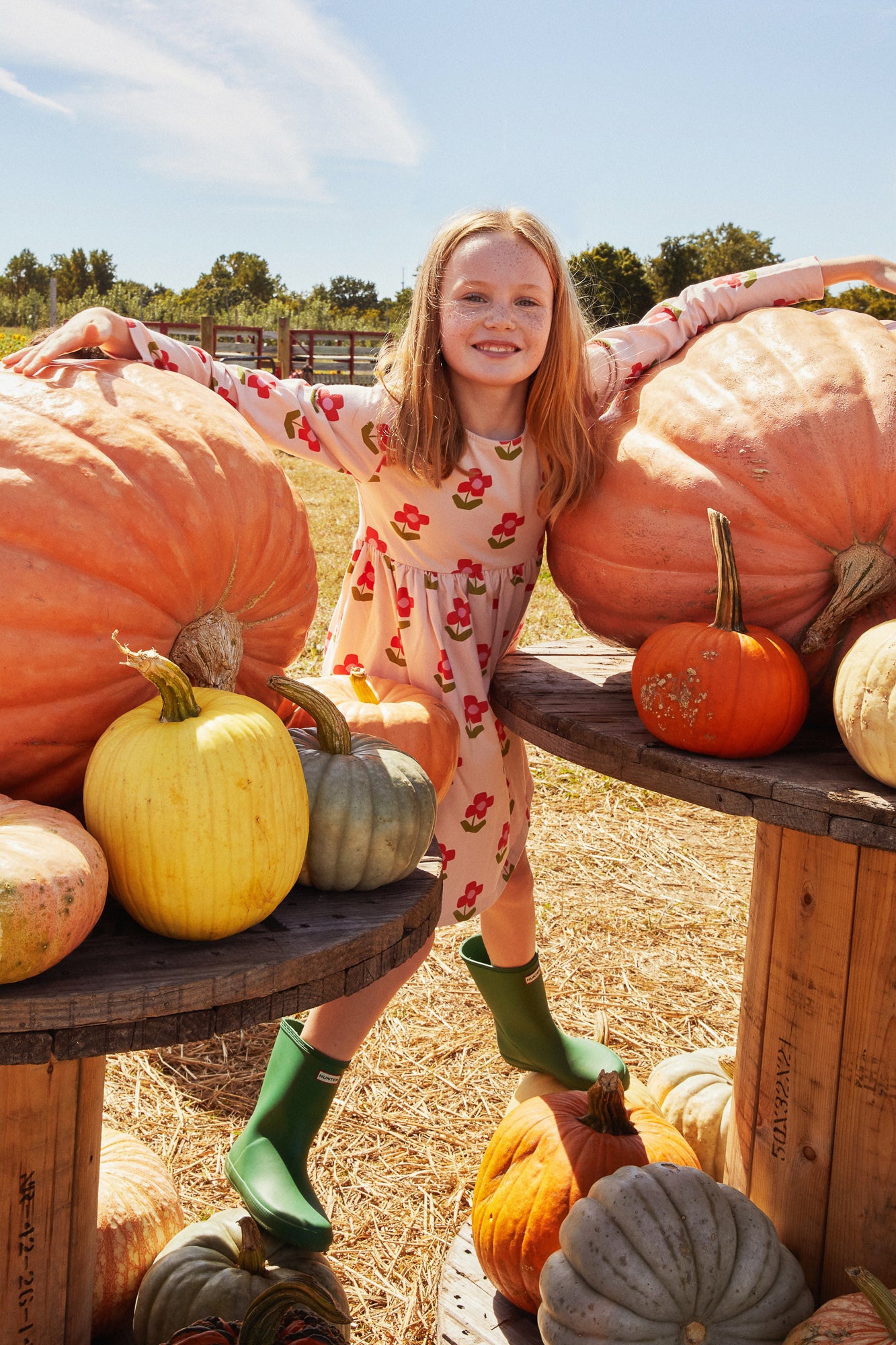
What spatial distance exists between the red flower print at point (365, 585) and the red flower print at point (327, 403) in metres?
0.39

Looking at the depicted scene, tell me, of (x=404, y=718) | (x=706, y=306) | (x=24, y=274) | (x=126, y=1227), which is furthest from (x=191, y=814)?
(x=24, y=274)

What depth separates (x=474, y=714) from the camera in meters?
2.43

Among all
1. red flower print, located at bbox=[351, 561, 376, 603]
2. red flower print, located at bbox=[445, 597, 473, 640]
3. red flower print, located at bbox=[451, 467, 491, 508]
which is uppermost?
red flower print, located at bbox=[451, 467, 491, 508]

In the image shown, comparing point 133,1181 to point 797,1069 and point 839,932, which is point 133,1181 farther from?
point 839,932

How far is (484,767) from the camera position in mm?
2461

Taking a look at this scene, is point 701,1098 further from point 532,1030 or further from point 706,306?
point 706,306

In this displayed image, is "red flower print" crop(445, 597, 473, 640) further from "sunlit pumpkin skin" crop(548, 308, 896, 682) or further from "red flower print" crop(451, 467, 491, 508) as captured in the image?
"sunlit pumpkin skin" crop(548, 308, 896, 682)

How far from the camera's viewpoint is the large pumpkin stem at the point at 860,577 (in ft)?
6.21

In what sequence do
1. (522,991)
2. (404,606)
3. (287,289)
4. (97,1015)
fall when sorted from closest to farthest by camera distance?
1. (97,1015)
2. (404,606)
3. (522,991)
4. (287,289)

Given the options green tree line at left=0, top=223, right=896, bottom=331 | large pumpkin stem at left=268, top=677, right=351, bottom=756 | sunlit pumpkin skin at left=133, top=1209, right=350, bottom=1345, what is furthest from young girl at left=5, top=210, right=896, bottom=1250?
green tree line at left=0, top=223, right=896, bottom=331

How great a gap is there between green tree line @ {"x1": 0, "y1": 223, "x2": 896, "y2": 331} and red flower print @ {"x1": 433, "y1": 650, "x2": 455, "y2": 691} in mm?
16040

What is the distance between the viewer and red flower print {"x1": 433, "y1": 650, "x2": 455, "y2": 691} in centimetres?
241

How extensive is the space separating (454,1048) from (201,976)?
2255 millimetres

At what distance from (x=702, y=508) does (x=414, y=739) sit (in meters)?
0.66
